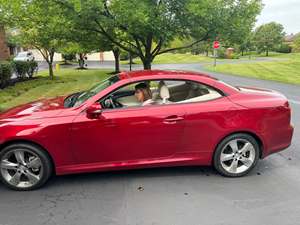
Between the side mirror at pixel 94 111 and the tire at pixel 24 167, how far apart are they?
773 millimetres

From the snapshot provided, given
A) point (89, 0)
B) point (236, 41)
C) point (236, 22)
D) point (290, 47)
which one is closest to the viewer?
point (89, 0)

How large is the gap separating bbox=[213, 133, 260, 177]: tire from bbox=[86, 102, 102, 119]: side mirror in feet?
5.64

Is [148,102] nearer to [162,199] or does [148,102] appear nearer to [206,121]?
[206,121]

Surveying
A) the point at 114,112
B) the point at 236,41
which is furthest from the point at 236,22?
the point at 114,112

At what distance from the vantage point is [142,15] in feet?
26.9

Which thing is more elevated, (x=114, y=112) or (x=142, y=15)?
(x=142, y=15)

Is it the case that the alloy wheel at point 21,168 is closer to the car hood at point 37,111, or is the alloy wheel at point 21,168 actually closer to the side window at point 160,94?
the car hood at point 37,111

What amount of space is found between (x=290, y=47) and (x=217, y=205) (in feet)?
240

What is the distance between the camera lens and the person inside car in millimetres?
4168

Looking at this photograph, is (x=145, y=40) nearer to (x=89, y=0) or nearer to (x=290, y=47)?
(x=89, y=0)

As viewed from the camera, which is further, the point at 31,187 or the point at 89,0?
the point at 89,0

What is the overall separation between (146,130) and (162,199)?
0.90m

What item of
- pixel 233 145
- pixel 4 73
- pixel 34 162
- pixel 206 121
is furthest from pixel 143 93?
pixel 4 73

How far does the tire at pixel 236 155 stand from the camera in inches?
159
